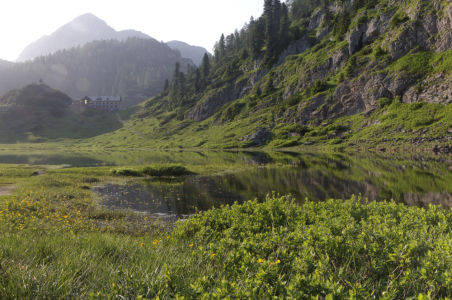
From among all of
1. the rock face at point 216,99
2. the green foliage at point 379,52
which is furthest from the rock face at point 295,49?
the green foliage at point 379,52

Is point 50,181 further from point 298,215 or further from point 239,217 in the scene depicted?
point 298,215

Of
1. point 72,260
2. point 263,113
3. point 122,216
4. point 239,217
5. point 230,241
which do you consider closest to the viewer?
point 72,260

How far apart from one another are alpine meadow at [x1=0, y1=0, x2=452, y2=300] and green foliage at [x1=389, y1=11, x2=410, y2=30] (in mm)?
535

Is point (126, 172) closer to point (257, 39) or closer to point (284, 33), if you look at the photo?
point (257, 39)

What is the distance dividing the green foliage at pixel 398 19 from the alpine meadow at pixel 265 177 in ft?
1.75

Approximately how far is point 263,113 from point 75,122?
15268cm

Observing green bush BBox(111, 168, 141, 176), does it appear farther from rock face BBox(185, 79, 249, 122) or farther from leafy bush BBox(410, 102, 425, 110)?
rock face BBox(185, 79, 249, 122)

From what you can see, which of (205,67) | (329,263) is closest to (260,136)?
(329,263)

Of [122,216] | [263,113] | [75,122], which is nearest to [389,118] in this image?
[263,113]

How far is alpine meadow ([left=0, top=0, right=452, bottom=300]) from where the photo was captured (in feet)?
12.6

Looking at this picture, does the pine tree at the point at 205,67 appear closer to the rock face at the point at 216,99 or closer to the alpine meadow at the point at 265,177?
the alpine meadow at the point at 265,177

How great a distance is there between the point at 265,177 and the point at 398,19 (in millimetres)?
102031

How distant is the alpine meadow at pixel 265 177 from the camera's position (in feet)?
12.6

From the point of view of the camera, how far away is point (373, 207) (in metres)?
9.12
